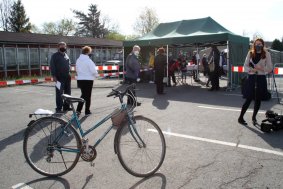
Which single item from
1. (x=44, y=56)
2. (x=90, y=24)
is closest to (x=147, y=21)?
(x=90, y=24)

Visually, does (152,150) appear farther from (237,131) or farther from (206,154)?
(237,131)

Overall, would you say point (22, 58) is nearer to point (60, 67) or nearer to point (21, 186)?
point (60, 67)

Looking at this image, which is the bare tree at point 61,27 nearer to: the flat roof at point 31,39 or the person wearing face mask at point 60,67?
the flat roof at point 31,39

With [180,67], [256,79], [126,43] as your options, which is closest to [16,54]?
[126,43]

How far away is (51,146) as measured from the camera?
13.0 ft

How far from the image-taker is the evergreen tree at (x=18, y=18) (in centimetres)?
Result: 5184

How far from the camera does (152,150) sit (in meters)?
4.05

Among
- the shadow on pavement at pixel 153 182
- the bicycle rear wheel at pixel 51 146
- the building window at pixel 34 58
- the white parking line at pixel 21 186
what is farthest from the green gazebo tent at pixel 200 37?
the building window at pixel 34 58

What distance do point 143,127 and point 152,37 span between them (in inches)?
519

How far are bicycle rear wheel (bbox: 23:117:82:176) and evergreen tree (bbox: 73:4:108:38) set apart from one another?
61.5 meters

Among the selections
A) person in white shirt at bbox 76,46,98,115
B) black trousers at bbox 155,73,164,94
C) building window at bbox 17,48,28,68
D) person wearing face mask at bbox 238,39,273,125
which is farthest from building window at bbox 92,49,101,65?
person wearing face mask at bbox 238,39,273,125

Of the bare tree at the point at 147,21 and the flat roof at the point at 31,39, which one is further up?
the bare tree at the point at 147,21

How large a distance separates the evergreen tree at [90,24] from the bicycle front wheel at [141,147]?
203ft

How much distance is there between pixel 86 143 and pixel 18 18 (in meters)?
54.5
